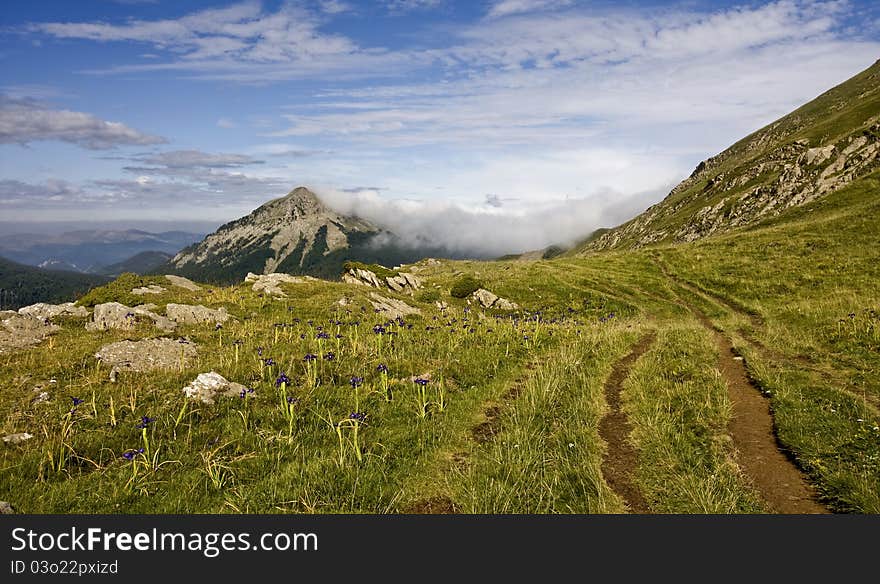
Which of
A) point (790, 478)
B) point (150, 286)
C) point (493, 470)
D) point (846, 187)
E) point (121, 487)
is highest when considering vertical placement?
point (846, 187)

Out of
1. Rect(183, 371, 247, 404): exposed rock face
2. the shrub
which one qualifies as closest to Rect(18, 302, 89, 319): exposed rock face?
Rect(183, 371, 247, 404): exposed rock face

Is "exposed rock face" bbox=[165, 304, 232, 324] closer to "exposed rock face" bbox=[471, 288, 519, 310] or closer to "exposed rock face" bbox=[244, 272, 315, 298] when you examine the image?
"exposed rock face" bbox=[244, 272, 315, 298]

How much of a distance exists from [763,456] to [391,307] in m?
18.8

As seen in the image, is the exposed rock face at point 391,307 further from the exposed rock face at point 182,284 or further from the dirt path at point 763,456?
the dirt path at point 763,456

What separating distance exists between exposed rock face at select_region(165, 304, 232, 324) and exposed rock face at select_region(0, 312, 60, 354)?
3594mm

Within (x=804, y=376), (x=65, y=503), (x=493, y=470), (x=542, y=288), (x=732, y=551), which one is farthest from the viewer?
(x=542, y=288)

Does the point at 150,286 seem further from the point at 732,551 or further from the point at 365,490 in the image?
the point at 732,551

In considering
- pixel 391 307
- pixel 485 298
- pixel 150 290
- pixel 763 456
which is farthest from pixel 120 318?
pixel 485 298

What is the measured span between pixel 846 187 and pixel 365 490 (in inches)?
2979

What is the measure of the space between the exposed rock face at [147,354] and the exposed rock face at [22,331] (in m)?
2.99

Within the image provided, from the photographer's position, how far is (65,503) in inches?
255

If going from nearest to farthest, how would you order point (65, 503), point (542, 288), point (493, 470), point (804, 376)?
point (65, 503) → point (493, 470) → point (804, 376) → point (542, 288)

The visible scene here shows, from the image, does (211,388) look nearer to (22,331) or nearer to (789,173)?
(22,331)

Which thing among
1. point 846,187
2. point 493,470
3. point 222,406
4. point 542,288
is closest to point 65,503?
point 222,406
